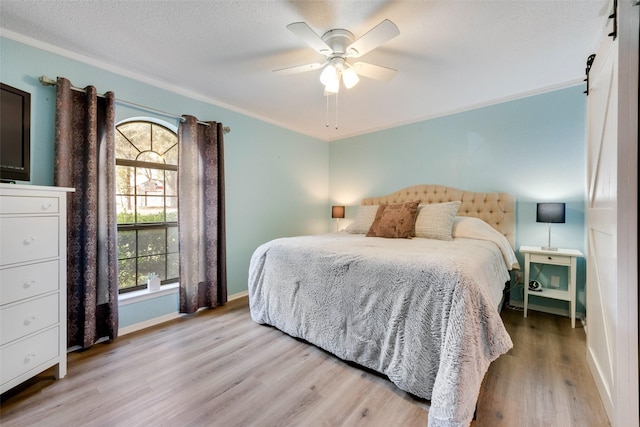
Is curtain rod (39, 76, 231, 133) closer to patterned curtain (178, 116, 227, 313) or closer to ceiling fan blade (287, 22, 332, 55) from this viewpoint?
patterned curtain (178, 116, 227, 313)

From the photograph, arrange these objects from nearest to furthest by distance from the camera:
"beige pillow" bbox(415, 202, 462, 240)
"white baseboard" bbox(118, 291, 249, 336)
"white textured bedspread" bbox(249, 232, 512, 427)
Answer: "white textured bedspread" bbox(249, 232, 512, 427) → "white baseboard" bbox(118, 291, 249, 336) → "beige pillow" bbox(415, 202, 462, 240)

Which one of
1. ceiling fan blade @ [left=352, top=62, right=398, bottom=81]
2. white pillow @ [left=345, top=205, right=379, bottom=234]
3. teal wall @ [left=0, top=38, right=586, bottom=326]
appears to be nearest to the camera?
ceiling fan blade @ [left=352, top=62, right=398, bottom=81]

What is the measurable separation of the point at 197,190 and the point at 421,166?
2.84 m

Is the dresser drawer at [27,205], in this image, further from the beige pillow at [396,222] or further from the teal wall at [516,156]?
the teal wall at [516,156]

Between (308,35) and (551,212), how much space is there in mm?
2648

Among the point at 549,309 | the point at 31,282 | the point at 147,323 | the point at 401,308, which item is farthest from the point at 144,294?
the point at 549,309

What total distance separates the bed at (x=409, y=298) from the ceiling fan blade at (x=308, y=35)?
4.78 ft

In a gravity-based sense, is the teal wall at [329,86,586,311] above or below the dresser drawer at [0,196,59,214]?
above

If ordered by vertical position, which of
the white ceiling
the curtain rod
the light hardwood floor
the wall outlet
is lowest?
the light hardwood floor

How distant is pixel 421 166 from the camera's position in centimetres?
359

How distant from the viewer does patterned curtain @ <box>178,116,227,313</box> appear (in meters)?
2.69

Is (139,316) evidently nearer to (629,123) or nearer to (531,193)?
(629,123)

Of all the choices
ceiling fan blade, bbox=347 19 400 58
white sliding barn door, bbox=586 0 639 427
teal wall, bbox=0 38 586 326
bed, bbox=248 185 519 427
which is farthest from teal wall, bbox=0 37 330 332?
white sliding barn door, bbox=586 0 639 427

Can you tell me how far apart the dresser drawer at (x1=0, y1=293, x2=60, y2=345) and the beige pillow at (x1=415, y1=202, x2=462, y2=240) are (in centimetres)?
295
